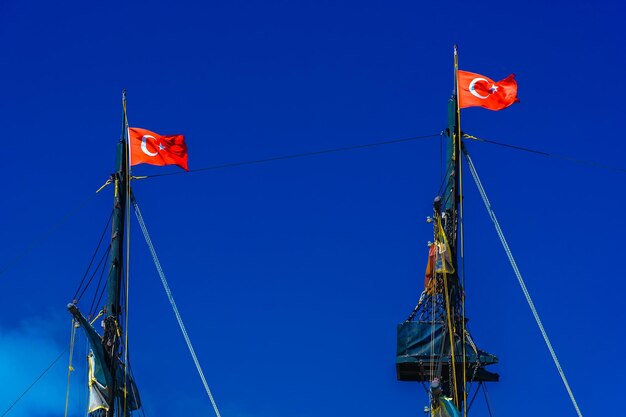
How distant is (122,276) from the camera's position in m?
63.0

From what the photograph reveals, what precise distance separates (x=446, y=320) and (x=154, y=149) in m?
13.8

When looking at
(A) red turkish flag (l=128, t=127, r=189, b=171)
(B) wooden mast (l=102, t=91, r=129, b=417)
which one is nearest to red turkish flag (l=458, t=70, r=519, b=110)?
(A) red turkish flag (l=128, t=127, r=189, b=171)

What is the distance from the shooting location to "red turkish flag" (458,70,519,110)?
200 feet

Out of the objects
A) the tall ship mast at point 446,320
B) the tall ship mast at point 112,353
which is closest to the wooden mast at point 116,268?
the tall ship mast at point 112,353

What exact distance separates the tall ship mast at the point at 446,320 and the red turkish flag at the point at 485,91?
0.45 meters

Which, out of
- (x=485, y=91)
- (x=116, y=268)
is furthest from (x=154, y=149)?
(x=485, y=91)

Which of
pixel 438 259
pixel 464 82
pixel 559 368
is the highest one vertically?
pixel 464 82

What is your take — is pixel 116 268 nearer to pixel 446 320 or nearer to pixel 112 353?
pixel 112 353

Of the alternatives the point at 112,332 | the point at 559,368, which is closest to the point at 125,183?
the point at 112,332

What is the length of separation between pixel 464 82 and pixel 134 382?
18.3m

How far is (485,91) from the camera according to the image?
202 feet

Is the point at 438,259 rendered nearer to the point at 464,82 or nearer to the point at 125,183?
the point at 464,82

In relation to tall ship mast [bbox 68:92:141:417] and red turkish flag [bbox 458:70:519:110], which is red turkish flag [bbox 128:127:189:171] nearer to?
tall ship mast [bbox 68:92:141:417]

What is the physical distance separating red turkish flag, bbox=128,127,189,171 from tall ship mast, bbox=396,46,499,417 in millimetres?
10641
